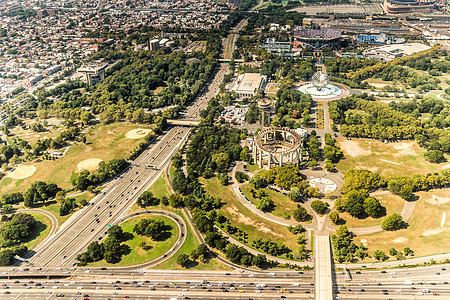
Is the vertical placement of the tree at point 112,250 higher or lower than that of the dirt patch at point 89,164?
lower

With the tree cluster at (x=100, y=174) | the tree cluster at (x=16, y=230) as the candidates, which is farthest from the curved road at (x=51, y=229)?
the tree cluster at (x=100, y=174)

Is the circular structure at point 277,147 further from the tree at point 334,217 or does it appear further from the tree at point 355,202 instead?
the tree at point 334,217

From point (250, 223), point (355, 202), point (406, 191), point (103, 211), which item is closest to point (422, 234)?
point (406, 191)

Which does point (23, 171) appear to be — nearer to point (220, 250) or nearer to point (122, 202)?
point (122, 202)

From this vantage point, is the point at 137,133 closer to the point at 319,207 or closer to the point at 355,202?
the point at 319,207

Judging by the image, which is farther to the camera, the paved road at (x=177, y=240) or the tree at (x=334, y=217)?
the tree at (x=334, y=217)

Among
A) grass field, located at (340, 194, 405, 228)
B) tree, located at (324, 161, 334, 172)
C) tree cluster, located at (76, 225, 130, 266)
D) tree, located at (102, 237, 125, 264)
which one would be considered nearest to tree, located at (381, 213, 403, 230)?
grass field, located at (340, 194, 405, 228)

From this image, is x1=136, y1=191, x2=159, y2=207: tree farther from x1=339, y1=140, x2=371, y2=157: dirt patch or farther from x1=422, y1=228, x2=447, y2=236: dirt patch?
x1=422, y1=228, x2=447, y2=236: dirt patch
